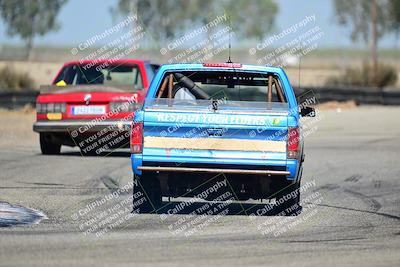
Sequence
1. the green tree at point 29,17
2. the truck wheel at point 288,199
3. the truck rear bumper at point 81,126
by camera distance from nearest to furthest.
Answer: the truck wheel at point 288,199 → the truck rear bumper at point 81,126 → the green tree at point 29,17

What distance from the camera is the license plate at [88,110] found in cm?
1653

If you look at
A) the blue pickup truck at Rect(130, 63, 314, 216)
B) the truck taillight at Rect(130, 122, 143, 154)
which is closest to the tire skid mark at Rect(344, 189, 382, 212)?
the blue pickup truck at Rect(130, 63, 314, 216)

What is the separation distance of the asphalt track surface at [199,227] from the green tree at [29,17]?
55.1 m

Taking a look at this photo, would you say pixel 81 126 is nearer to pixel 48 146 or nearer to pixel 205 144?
pixel 48 146

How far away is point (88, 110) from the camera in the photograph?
16.6 m

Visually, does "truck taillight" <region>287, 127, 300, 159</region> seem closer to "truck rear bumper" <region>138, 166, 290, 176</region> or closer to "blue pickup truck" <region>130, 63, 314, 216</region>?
"blue pickup truck" <region>130, 63, 314, 216</region>

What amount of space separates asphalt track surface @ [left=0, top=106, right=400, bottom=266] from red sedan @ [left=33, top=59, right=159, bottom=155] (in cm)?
41

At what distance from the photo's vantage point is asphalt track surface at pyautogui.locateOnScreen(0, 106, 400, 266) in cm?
751

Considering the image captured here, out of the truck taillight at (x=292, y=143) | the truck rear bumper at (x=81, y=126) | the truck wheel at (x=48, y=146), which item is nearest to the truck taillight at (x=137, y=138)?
the truck taillight at (x=292, y=143)

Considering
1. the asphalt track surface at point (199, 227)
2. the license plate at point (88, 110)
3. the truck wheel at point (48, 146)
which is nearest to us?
the asphalt track surface at point (199, 227)

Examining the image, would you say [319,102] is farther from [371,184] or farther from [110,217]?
[110,217]

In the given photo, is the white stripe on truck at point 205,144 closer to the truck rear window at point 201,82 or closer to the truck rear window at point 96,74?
the truck rear window at point 201,82

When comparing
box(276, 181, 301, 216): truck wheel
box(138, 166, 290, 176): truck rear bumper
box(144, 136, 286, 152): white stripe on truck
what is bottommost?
box(276, 181, 301, 216): truck wheel

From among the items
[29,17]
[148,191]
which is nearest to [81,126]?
[148,191]
